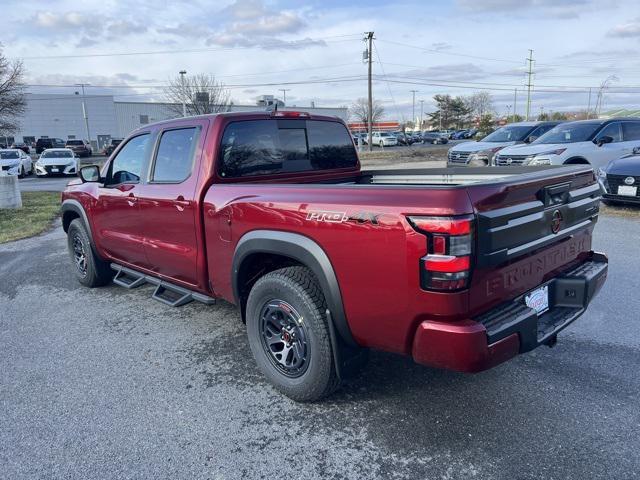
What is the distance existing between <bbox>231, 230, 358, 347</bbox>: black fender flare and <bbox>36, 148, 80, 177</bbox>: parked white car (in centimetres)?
2431

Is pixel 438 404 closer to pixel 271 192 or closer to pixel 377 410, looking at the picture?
pixel 377 410

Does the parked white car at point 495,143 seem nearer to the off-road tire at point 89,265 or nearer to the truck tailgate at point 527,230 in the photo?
the off-road tire at point 89,265

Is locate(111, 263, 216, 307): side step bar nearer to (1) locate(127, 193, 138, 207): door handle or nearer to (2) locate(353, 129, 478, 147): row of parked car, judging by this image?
(1) locate(127, 193, 138, 207): door handle

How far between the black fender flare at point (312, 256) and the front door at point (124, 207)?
6.14ft

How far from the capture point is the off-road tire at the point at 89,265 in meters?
5.56

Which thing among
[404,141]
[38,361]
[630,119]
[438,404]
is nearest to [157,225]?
[38,361]

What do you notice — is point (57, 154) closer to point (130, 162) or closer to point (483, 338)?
point (130, 162)

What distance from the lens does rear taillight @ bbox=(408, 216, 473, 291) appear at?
226 cm

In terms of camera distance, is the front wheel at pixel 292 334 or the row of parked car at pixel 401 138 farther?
the row of parked car at pixel 401 138

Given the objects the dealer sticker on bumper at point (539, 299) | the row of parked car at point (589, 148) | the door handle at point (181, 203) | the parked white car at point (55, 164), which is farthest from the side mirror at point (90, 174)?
the parked white car at point (55, 164)

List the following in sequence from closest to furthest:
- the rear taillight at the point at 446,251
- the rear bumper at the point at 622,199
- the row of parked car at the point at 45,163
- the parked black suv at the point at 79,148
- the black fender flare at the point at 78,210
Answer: the rear taillight at the point at 446,251, the black fender flare at the point at 78,210, the rear bumper at the point at 622,199, the row of parked car at the point at 45,163, the parked black suv at the point at 79,148

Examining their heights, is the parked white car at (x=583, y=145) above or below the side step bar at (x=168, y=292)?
above

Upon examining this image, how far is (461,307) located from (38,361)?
134 inches

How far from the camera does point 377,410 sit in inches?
121
